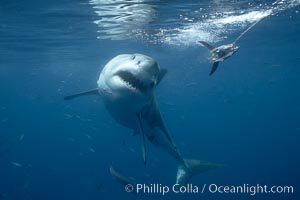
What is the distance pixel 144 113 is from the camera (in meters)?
7.20

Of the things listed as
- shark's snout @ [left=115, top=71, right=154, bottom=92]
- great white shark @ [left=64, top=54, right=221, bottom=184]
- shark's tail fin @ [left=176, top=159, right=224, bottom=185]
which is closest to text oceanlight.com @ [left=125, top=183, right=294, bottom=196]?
shark's tail fin @ [left=176, top=159, right=224, bottom=185]

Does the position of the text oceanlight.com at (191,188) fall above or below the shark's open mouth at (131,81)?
below

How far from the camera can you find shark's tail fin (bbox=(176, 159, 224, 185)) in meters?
10.6

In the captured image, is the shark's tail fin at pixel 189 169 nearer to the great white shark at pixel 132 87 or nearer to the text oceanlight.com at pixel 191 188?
the text oceanlight.com at pixel 191 188

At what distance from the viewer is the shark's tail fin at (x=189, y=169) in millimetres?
10608

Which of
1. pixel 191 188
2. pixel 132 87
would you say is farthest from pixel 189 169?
pixel 132 87

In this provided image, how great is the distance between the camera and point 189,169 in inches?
420

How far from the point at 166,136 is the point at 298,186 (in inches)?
1354

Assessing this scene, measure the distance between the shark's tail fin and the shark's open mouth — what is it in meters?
5.50

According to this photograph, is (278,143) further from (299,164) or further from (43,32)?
(43,32)

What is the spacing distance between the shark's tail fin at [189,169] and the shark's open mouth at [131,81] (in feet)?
18.1

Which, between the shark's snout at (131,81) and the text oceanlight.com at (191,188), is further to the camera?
the text oceanlight.com at (191,188)

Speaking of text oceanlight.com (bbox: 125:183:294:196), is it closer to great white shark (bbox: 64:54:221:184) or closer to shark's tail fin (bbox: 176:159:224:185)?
shark's tail fin (bbox: 176:159:224:185)

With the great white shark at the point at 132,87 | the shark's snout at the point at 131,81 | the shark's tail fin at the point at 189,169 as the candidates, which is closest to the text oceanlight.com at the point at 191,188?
the shark's tail fin at the point at 189,169
